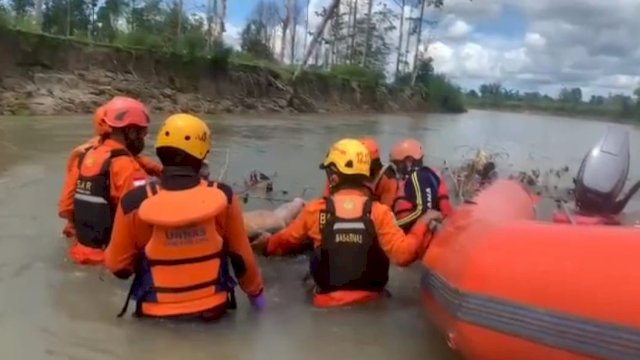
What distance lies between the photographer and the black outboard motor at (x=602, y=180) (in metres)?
5.32

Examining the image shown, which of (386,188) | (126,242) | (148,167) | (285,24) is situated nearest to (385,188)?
(386,188)

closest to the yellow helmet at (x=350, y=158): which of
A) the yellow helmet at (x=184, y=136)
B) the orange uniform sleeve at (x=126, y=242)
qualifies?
the yellow helmet at (x=184, y=136)

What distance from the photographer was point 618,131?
6.50 metres

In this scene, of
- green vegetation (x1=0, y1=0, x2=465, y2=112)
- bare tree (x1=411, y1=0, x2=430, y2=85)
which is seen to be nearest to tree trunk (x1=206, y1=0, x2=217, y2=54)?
green vegetation (x1=0, y1=0, x2=465, y2=112)

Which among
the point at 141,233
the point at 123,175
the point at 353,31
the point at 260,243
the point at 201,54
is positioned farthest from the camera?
the point at 353,31

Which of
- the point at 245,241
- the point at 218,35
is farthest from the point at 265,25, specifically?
the point at 245,241

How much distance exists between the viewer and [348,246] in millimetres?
3924

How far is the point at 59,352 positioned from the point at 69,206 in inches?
63.6

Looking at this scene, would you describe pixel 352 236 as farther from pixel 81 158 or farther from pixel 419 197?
pixel 81 158

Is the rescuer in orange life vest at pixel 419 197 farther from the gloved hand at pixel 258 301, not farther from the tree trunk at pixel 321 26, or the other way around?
the tree trunk at pixel 321 26

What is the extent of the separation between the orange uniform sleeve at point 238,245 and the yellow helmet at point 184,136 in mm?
319

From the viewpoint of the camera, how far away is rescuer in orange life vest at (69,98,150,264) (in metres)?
4.41

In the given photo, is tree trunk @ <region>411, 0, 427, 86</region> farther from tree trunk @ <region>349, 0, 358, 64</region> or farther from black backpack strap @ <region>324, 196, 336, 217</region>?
black backpack strap @ <region>324, 196, 336, 217</region>

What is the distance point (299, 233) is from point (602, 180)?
2.61 m
